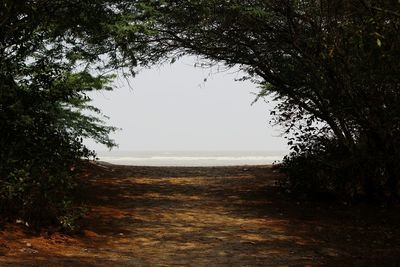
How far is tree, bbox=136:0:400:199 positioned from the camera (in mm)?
9199

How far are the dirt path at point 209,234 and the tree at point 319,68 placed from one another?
99 centimetres

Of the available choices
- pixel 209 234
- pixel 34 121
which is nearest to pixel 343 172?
pixel 209 234

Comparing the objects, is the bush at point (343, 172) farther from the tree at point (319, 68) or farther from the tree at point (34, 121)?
the tree at point (34, 121)

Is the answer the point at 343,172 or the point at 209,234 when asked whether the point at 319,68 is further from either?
the point at 209,234

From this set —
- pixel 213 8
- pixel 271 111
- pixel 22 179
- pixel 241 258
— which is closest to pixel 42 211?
pixel 22 179

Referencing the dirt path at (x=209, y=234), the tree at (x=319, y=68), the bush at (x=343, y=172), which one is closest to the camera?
the dirt path at (x=209, y=234)

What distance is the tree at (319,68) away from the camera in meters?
9.20

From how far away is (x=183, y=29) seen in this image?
14.0 meters

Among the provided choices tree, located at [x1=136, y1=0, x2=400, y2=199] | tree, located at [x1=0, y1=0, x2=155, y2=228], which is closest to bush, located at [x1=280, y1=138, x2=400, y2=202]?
tree, located at [x1=136, y1=0, x2=400, y2=199]

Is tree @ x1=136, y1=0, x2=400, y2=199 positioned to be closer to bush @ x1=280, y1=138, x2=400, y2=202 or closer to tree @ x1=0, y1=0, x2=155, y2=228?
bush @ x1=280, y1=138, x2=400, y2=202

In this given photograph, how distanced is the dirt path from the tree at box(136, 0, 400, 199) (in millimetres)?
995

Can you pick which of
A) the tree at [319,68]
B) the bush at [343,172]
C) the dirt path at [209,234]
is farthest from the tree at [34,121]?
the bush at [343,172]

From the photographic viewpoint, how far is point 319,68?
34.8 feet

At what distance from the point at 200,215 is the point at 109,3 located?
5.35m
